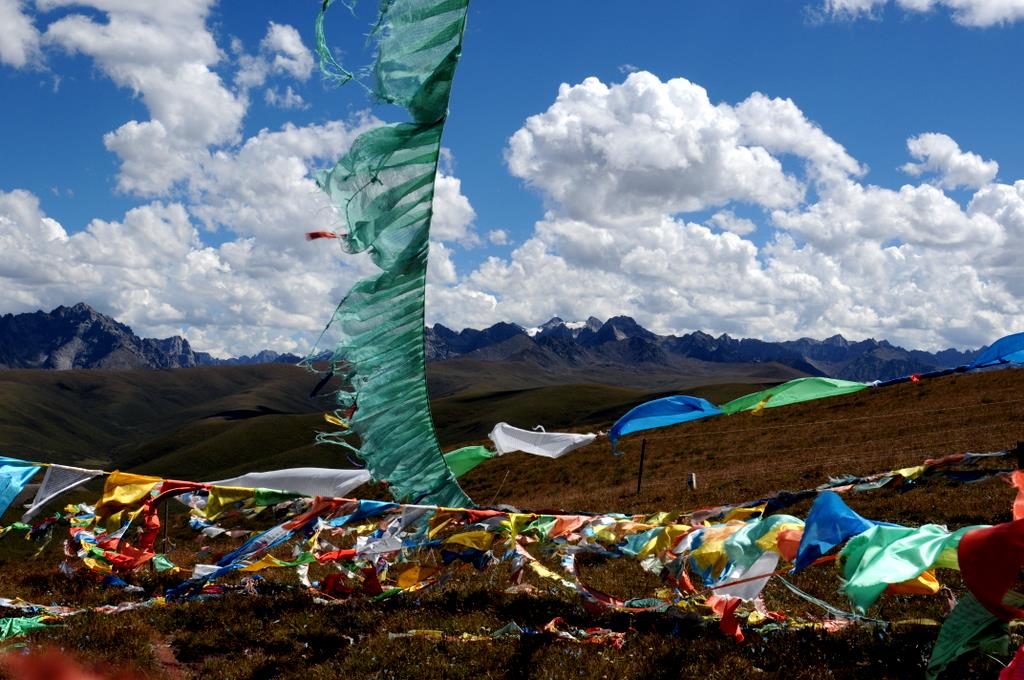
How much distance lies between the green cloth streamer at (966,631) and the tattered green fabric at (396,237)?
5580 mm

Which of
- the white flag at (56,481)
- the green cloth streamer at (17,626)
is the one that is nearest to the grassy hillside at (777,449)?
the white flag at (56,481)

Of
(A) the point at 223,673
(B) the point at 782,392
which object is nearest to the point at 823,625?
(B) the point at 782,392

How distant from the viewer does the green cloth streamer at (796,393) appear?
30.4 ft

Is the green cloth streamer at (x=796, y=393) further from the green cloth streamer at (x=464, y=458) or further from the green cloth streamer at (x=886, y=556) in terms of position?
the green cloth streamer at (x=464, y=458)

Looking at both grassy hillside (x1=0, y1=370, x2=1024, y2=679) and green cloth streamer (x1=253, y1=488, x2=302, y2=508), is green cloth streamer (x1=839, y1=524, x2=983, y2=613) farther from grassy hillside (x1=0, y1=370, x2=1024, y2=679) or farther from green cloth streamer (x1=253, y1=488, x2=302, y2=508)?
green cloth streamer (x1=253, y1=488, x2=302, y2=508)

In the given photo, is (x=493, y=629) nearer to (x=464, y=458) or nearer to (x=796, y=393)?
(x=464, y=458)

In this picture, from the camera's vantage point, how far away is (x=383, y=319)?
8070 mm

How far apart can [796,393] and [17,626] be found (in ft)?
36.4

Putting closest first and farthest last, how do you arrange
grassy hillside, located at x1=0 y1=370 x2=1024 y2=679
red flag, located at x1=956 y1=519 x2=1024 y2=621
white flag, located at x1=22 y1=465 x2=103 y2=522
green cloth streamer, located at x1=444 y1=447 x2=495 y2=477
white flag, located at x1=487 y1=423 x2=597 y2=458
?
red flag, located at x1=956 y1=519 x2=1024 y2=621 < grassy hillside, located at x1=0 y1=370 x2=1024 y2=679 < white flag, located at x1=22 y1=465 x2=103 y2=522 < green cloth streamer, located at x1=444 y1=447 x2=495 y2=477 < white flag, located at x1=487 y1=423 x2=597 y2=458

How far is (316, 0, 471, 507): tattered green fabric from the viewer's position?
6219mm

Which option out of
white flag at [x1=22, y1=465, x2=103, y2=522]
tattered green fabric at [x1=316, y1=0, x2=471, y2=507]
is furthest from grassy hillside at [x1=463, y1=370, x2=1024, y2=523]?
white flag at [x1=22, y1=465, x2=103, y2=522]

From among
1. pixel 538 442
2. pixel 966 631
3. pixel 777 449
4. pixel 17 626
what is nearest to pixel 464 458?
pixel 538 442

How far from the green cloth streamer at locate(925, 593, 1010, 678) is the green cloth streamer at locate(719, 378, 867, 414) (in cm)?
382

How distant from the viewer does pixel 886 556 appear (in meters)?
6.07
